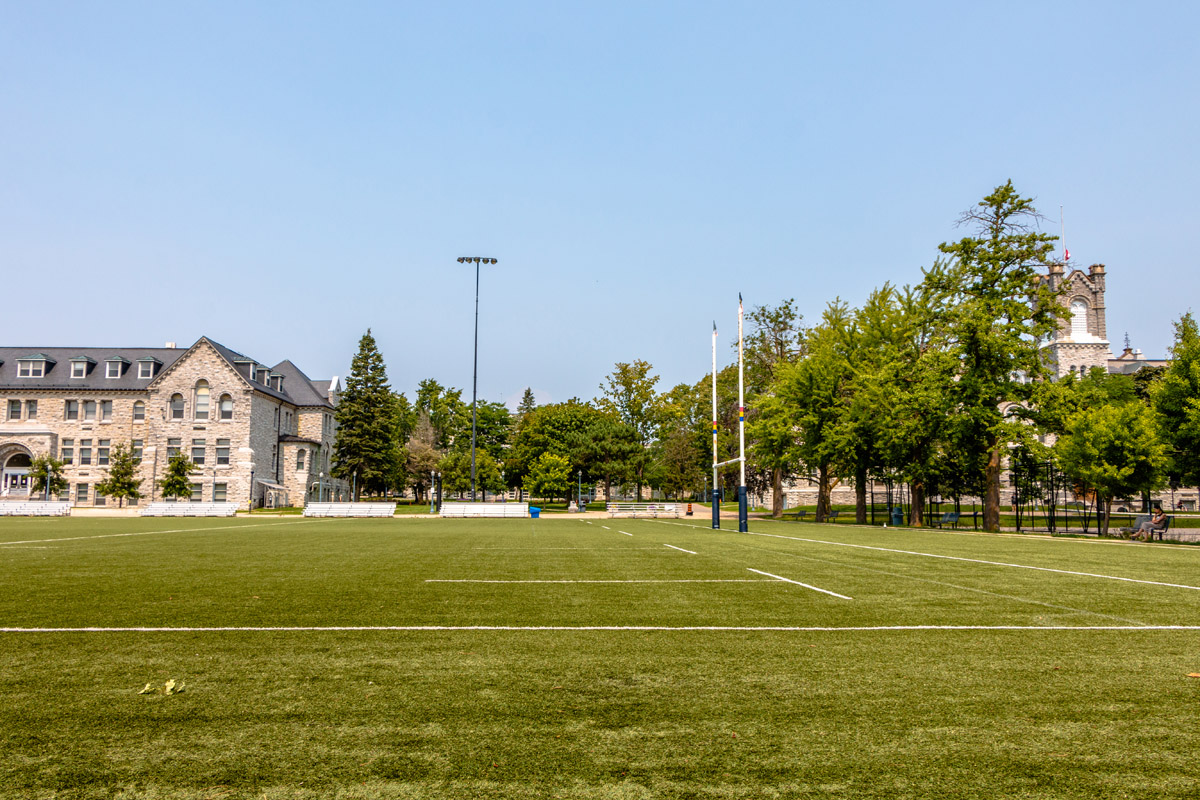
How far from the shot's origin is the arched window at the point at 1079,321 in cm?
6769

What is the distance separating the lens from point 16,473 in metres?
56.5

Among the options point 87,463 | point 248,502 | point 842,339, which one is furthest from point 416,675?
point 87,463

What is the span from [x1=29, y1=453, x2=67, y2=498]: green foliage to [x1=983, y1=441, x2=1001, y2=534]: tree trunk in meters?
58.4

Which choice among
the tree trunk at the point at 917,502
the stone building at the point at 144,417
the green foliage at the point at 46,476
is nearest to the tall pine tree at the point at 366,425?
the stone building at the point at 144,417

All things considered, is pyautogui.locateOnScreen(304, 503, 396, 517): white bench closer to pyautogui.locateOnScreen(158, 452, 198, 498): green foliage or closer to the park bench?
the park bench

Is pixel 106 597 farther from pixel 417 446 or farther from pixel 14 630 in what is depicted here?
pixel 417 446

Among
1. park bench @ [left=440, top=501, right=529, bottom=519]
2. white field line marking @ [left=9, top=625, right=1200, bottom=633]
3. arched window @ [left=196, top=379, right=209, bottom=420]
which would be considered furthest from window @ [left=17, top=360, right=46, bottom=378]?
white field line marking @ [left=9, top=625, right=1200, bottom=633]

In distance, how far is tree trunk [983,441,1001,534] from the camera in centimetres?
2897

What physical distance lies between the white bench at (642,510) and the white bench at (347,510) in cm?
1243

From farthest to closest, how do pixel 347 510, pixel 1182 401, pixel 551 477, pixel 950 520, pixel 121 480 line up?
pixel 551 477 → pixel 121 480 → pixel 347 510 → pixel 950 520 → pixel 1182 401

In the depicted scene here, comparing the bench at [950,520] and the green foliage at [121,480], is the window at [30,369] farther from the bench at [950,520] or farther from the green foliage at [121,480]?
the bench at [950,520]

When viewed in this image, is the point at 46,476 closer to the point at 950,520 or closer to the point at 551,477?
the point at 551,477

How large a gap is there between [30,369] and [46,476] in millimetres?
12258

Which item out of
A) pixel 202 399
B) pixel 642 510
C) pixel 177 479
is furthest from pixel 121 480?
pixel 642 510
